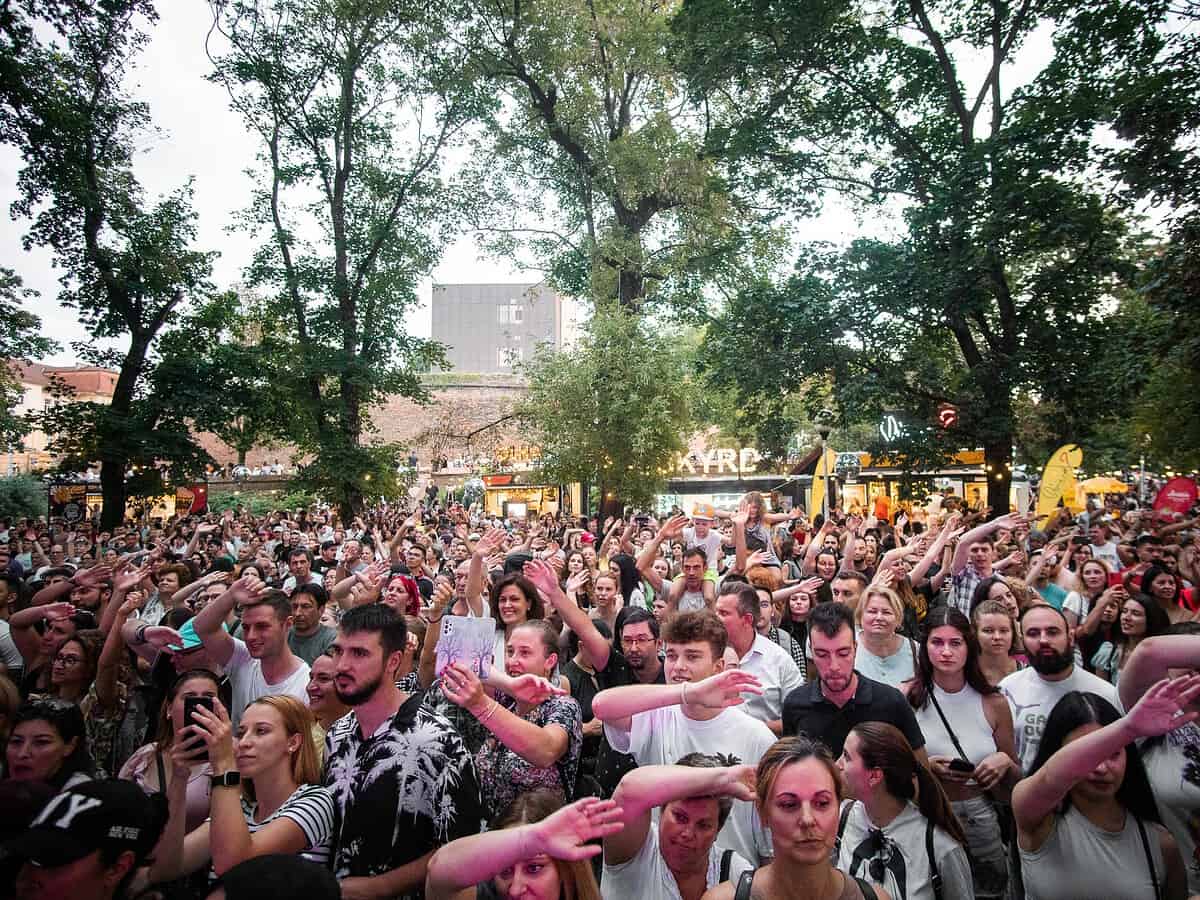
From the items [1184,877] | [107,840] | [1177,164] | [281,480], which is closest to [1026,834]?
[1184,877]

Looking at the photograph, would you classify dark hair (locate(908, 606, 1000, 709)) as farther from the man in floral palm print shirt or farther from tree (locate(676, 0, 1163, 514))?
tree (locate(676, 0, 1163, 514))

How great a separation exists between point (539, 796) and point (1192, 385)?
41.2 feet

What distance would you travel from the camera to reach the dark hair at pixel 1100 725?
2.53m

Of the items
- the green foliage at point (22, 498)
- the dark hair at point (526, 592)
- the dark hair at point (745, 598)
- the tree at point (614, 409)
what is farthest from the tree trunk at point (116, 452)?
the dark hair at point (745, 598)

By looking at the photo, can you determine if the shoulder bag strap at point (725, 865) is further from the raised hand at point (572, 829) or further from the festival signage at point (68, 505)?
the festival signage at point (68, 505)

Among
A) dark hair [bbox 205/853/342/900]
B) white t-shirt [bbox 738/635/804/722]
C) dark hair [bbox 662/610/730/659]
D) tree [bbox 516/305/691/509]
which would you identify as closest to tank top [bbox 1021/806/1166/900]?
dark hair [bbox 662/610/730/659]

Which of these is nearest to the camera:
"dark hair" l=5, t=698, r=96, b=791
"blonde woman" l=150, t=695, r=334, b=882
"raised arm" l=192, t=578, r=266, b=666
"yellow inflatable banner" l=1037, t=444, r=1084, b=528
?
"blonde woman" l=150, t=695, r=334, b=882

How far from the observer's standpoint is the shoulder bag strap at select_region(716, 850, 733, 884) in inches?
92.5

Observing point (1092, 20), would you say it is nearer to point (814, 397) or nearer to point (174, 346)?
point (814, 397)

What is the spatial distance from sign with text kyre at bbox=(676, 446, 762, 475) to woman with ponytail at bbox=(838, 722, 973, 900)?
22.5 m

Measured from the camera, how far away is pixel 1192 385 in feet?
34.0

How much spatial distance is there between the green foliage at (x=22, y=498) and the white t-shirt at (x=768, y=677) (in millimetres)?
33390

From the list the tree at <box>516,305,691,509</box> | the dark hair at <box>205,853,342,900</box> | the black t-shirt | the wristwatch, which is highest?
the tree at <box>516,305,691,509</box>

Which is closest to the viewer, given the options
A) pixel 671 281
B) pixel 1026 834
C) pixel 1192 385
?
pixel 1026 834
